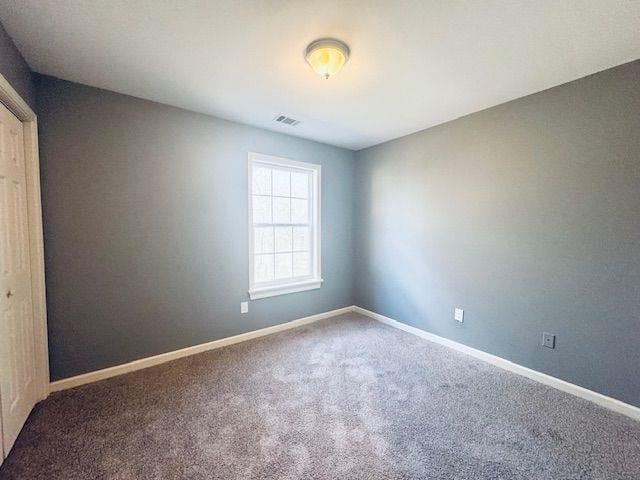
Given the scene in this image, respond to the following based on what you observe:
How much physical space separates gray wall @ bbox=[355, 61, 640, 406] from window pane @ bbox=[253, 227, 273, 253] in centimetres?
163

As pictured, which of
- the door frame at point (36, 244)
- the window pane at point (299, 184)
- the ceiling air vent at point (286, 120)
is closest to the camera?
the door frame at point (36, 244)

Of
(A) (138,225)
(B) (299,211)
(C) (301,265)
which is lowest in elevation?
(C) (301,265)

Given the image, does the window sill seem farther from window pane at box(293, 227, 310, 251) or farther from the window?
window pane at box(293, 227, 310, 251)

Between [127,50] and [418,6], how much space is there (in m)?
1.81

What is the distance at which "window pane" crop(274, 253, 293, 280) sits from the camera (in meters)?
3.45

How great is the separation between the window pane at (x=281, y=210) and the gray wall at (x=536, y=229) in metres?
1.41

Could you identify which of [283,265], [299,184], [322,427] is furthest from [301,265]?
[322,427]

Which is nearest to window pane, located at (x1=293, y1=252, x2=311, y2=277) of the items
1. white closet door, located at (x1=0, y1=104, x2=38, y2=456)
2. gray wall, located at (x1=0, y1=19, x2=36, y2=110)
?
white closet door, located at (x1=0, y1=104, x2=38, y2=456)

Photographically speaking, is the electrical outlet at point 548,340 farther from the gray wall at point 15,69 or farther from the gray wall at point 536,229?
the gray wall at point 15,69

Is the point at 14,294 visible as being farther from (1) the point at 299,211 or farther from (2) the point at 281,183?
(1) the point at 299,211

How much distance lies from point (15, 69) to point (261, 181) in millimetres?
2018

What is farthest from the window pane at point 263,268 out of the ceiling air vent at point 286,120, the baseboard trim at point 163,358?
the ceiling air vent at point 286,120

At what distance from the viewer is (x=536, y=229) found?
231cm

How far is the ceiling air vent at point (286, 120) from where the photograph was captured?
2823 millimetres
